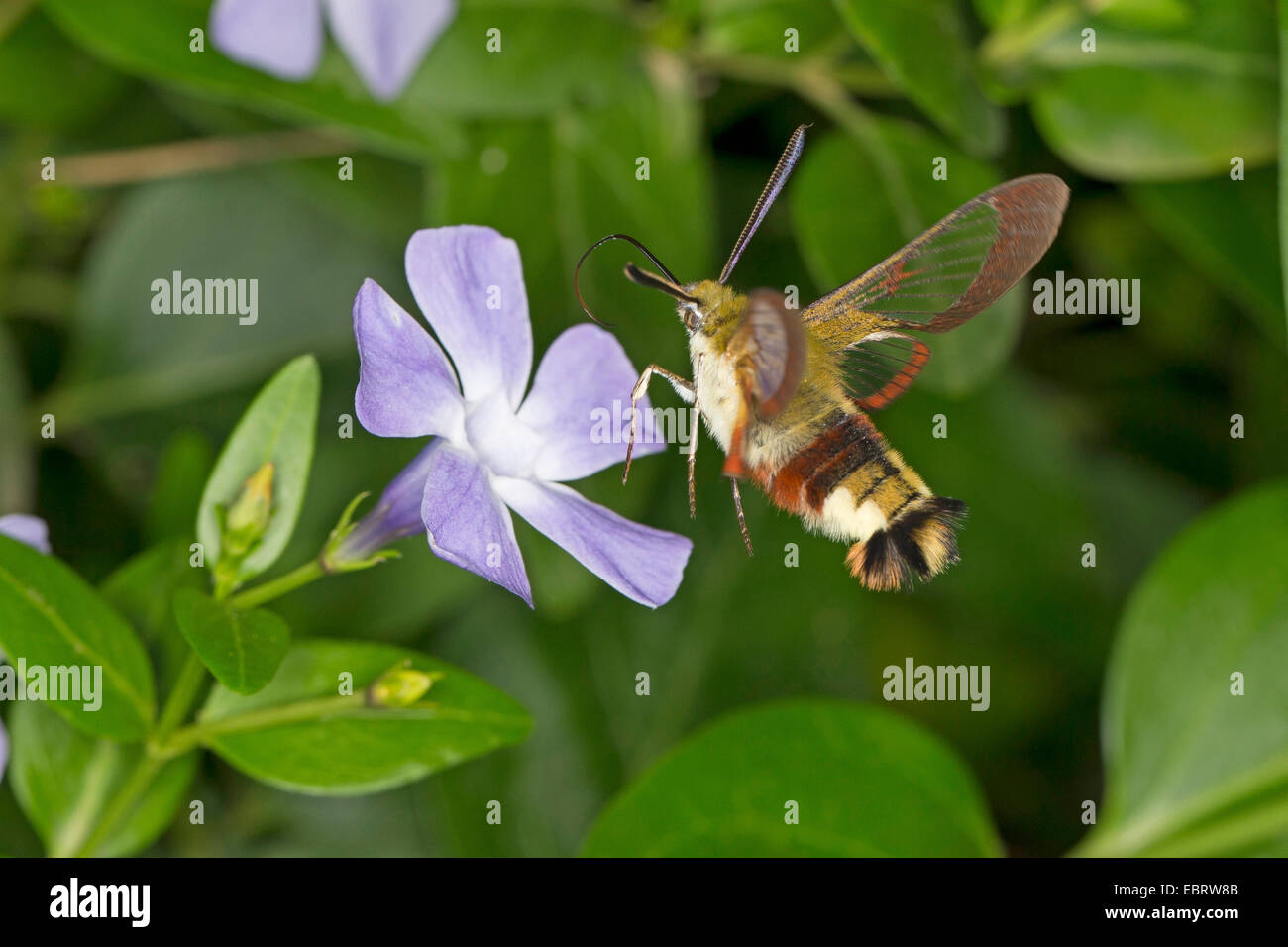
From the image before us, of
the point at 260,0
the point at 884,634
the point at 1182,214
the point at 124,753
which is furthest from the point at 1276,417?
the point at 124,753

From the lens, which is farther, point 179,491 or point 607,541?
point 179,491

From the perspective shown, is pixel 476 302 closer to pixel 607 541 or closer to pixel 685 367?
pixel 607 541

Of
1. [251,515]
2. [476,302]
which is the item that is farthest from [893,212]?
[251,515]

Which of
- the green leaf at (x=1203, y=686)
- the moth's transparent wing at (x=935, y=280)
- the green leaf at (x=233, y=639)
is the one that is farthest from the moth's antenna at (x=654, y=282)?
the green leaf at (x=1203, y=686)

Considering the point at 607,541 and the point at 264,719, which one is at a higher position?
the point at 607,541

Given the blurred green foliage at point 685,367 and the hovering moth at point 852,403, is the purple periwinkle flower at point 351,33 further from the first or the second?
the hovering moth at point 852,403

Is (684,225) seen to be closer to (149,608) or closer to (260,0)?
(260,0)
